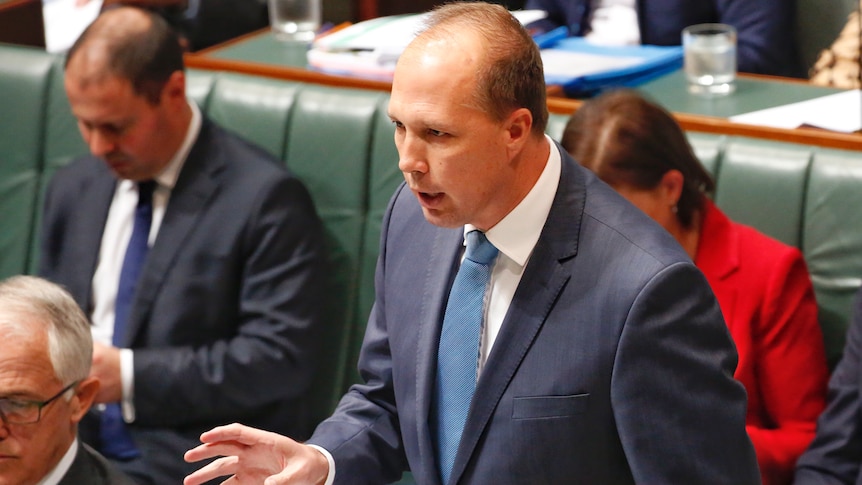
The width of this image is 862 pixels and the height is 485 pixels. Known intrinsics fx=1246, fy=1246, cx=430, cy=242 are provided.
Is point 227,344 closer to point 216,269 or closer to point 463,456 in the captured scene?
point 216,269

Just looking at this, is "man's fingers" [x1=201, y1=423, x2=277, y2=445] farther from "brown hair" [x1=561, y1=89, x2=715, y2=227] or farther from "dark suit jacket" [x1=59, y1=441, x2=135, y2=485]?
"brown hair" [x1=561, y1=89, x2=715, y2=227]

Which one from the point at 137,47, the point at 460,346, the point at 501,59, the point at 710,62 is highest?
the point at 501,59

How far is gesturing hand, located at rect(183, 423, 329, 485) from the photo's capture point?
4.83 feet

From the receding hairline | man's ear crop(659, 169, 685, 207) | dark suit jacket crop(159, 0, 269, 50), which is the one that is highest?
the receding hairline

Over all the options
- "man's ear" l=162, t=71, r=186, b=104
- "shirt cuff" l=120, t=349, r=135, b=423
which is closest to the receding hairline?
"man's ear" l=162, t=71, r=186, b=104

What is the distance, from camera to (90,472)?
6.41 ft

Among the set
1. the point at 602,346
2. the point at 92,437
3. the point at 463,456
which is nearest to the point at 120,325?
the point at 92,437

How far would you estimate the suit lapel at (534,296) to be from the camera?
4.86 ft

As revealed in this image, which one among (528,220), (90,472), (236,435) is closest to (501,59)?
(528,220)

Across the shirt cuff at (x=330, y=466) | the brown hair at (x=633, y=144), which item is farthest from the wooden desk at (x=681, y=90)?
the shirt cuff at (x=330, y=466)

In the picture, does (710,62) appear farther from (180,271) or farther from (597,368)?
(597,368)

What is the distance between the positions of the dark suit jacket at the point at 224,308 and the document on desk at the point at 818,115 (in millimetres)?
911

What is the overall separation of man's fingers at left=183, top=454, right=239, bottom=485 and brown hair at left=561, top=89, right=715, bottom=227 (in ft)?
2.92

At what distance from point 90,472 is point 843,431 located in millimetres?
1212
